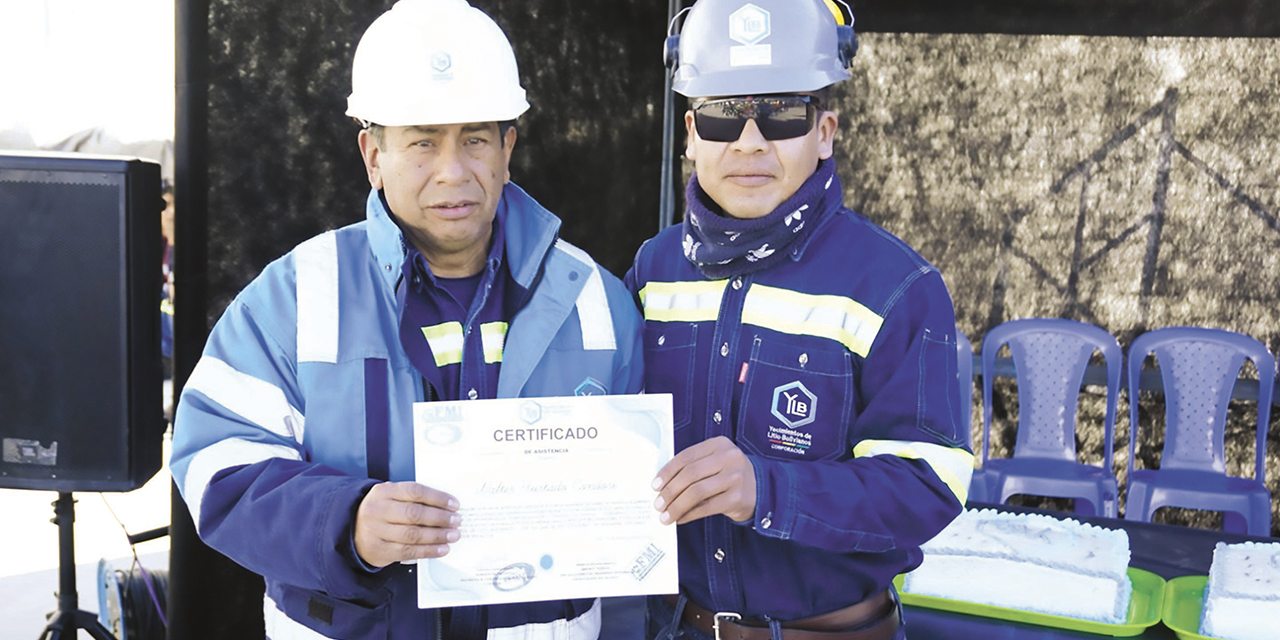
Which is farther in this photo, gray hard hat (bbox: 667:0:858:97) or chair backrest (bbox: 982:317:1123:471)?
chair backrest (bbox: 982:317:1123:471)

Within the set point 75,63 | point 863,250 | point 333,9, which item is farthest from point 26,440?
point 75,63

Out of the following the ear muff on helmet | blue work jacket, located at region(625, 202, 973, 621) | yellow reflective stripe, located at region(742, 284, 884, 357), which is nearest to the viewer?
blue work jacket, located at region(625, 202, 973, 621)

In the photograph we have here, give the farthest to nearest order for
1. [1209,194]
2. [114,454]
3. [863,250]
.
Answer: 1. [1209,194]
2. [114,454]
3. [863,250]

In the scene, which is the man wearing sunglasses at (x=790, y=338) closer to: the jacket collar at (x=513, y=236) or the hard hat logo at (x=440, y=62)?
the jacket collar at (x=513, y=236)

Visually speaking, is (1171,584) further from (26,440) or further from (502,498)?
(26,440)

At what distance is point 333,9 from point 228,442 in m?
2.01

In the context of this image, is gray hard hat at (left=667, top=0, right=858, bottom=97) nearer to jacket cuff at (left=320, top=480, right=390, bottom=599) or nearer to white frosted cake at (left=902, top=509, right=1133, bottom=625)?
jacket cuff at (left=320, top=480, right=390, bottom=599)

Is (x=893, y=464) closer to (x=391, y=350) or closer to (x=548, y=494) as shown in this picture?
(x=548, y=494)

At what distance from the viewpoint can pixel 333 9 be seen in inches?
126

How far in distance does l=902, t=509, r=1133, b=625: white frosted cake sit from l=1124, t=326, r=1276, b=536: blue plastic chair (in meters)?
2.53

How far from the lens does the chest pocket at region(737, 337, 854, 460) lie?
6.07 ft

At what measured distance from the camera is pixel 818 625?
1854 millimetres

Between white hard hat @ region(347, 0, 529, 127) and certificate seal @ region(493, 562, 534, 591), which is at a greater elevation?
white hard hat @ region(347, 0, 529, 127)

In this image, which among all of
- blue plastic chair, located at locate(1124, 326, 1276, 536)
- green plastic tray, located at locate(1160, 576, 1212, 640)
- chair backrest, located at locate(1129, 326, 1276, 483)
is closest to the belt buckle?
green plastic tray, located at locate(1160, 576, 1212, 640)
